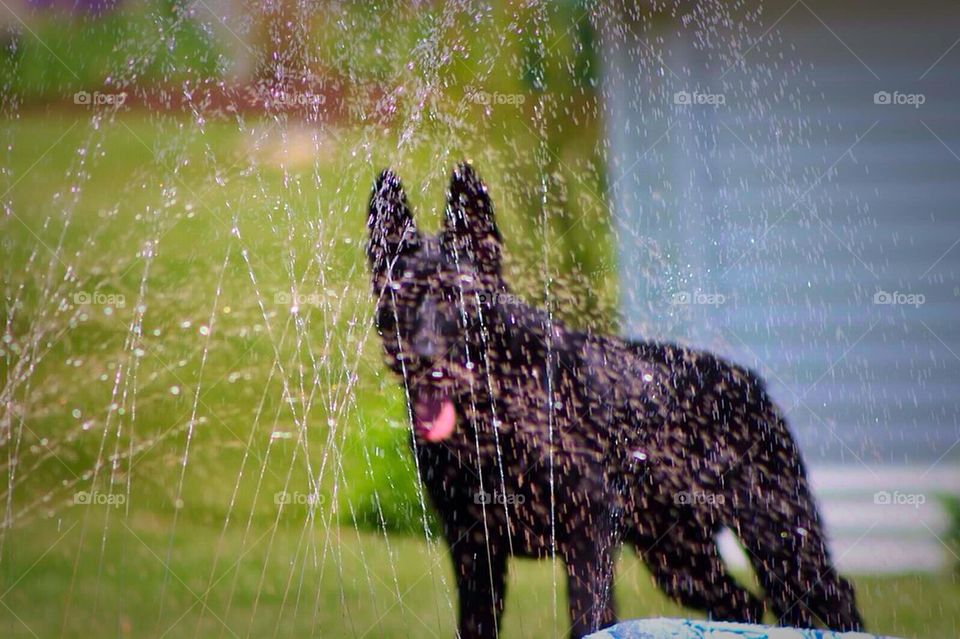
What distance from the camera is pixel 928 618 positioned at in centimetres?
252

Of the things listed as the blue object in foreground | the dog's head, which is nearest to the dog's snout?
the dog's head

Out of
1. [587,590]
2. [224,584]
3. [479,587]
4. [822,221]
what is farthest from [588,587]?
[822,221]

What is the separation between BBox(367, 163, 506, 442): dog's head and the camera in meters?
2.37

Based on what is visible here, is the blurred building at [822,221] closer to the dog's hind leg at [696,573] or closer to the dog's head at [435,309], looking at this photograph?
the dog's hind leg at [696,573]

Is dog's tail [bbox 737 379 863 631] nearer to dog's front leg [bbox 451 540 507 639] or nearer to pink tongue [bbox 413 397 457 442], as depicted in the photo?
dog's front leg [bbox 451 540 507 639]

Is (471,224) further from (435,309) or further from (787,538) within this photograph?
(787,538)

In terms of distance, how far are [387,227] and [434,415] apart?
545mm

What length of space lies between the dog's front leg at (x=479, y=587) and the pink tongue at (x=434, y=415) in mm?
316

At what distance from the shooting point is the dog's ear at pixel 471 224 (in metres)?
2.45

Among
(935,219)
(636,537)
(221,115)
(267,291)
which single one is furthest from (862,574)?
(221,115)

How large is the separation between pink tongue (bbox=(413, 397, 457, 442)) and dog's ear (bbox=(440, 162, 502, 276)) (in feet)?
1.25

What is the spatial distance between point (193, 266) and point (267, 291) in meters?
0.23

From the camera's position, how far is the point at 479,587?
86.6 inches

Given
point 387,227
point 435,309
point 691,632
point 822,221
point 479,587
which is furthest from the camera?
point 822,221
